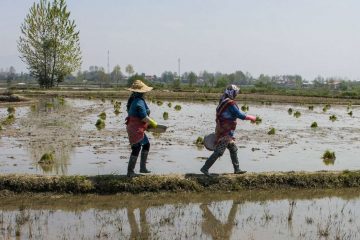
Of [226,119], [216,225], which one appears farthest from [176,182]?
[216,225]

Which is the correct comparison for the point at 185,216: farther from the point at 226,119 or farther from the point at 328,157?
the point at 328,157

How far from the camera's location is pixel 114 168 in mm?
8805

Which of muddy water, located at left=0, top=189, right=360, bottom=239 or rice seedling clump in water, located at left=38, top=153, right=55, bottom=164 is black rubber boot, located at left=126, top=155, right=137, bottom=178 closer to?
muddy water, located at left=0, top=189, right=360, bottom=239

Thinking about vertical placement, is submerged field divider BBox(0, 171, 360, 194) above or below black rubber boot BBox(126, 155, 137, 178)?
below

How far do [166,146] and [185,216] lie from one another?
6013 millimetres

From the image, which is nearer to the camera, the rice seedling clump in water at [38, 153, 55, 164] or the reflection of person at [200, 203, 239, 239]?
the reflection of person at [200, 203, 239, 239]

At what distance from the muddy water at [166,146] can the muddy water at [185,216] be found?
5.72 feet

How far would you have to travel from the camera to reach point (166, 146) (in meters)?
12.1

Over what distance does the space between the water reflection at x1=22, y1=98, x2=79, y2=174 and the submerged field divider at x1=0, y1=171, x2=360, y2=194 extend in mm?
1331

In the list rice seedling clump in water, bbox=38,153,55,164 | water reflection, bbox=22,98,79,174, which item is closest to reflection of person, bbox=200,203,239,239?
water reflection, bbox=22,98,79,174

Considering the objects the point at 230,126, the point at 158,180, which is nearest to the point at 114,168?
the point at 158,180

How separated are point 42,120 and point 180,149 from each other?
24.7 feet

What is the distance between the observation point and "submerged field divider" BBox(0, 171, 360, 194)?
22.7 ft

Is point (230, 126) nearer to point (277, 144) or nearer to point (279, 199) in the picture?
point (279, 199)
